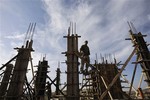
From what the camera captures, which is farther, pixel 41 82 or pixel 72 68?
pixel 41 82

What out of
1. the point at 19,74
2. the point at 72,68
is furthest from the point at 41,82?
the point at 72,68

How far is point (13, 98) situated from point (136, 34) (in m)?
10.2

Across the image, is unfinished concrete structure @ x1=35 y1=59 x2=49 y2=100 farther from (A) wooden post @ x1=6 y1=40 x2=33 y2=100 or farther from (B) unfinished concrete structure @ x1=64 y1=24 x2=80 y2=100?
(B) unfinished concrete structure @ x1=64 y1=24 x2=80 y2=100

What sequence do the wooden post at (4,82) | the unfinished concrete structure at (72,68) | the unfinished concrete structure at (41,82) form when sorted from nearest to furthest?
the unfinished concrete structure at (72,68) < the unfinished concrete structure at (41,82) < the wooden post at (4,82)

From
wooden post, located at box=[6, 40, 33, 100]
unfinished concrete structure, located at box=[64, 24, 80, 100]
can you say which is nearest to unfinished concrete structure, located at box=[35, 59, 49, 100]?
wooden post, located at box=[6, 40, 33, 100]

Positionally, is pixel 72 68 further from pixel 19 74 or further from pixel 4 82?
pixel 4 82

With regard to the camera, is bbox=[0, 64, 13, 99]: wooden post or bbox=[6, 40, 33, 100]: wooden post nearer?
bbox=[6, 40, 33, 100]: wooden post

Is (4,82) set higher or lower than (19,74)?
higher

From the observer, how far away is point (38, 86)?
12469 mm

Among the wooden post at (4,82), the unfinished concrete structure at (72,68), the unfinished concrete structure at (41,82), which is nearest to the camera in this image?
the unfinished concrete structure at (72,68)

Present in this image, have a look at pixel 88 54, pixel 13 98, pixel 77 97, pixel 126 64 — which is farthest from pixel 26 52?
pixel 126 64

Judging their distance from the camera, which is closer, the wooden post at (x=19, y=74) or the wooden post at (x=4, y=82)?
the wooden post at (x=19, y=74)

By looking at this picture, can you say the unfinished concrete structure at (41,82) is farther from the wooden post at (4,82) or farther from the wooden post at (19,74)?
the wooden post at (4,82)

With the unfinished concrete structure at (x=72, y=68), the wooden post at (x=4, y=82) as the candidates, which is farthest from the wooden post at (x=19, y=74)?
the wooden post at (x=4, y=82)
